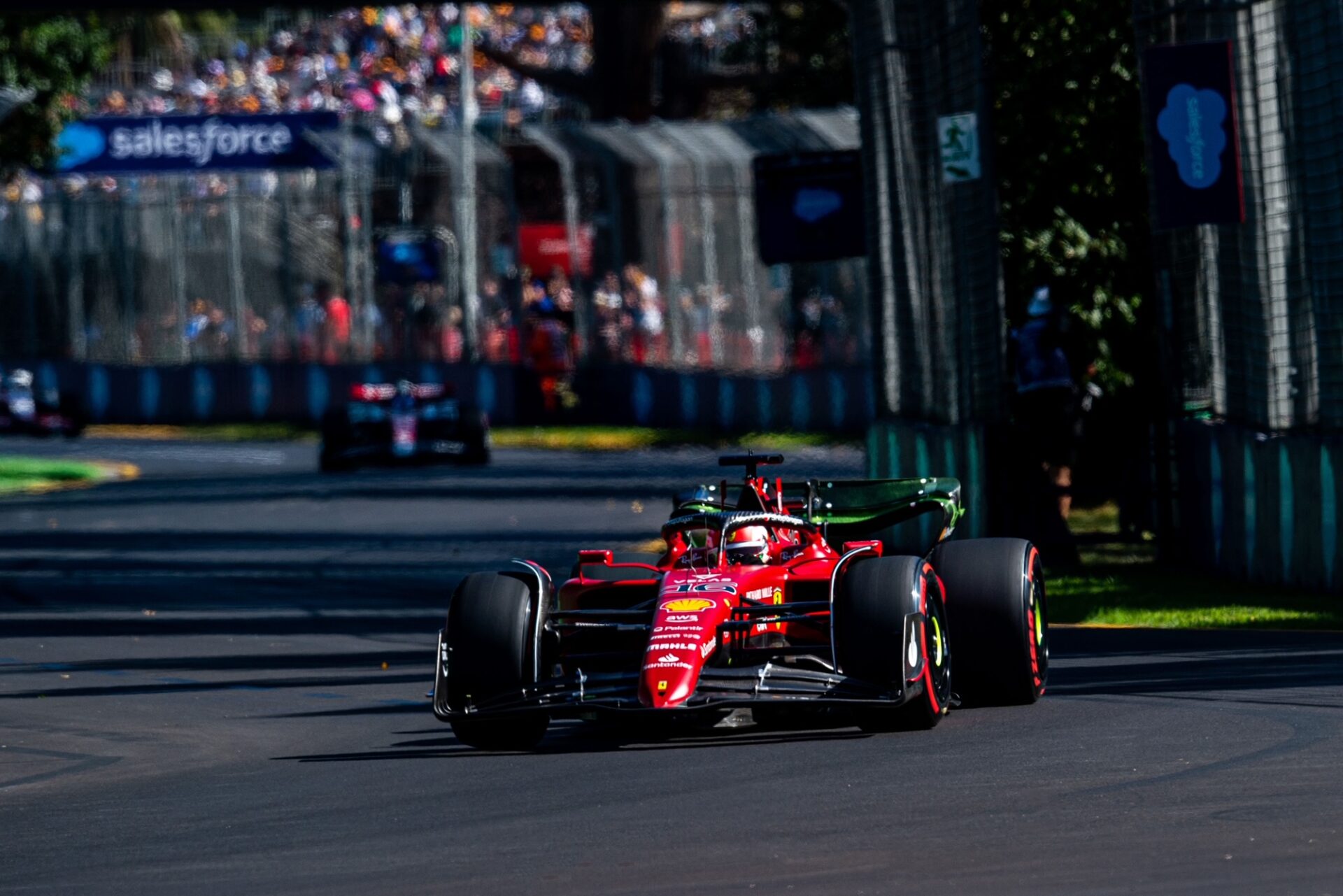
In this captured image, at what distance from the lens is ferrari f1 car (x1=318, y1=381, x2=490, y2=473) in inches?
1173

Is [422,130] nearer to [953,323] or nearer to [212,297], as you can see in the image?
[212,297]

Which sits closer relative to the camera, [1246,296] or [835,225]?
[1246,296]

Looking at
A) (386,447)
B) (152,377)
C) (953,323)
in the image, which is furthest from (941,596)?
(152,377)

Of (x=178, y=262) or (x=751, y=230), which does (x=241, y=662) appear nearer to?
(x=751, y=230)

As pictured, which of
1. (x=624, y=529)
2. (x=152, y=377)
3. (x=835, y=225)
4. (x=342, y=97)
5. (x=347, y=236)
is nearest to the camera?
(x=835, y=225)

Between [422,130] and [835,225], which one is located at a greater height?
[422,130]

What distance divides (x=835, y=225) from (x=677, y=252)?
51.1ft

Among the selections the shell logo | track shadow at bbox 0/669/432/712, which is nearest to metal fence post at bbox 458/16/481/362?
track shadow at bbox 0/669/432/712

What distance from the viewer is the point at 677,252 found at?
3581 centimetres

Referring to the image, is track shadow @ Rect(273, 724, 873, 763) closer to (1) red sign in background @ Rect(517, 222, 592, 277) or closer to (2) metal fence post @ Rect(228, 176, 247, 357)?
(1) red sign in background @ Rect(517, 222, 592, 277)

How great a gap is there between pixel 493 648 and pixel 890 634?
5.06 ft

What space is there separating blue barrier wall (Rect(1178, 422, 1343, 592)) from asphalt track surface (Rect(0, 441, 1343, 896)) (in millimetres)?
1633

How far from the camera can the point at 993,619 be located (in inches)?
395

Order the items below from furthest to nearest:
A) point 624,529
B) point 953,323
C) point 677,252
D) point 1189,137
→ point 677,252
point 624,529
point 953,323
point 1189,137
